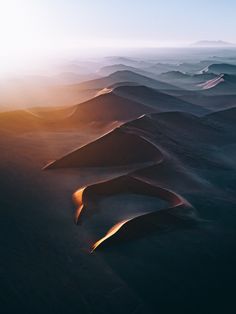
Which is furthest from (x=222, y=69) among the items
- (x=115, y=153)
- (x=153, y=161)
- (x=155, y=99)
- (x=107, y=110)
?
(x=153, y=161)

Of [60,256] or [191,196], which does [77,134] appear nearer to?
[191,196]

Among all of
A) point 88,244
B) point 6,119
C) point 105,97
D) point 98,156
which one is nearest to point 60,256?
point 88,244

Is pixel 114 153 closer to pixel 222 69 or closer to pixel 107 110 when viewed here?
pixel 107 110

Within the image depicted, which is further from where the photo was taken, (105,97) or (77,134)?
(105,97)

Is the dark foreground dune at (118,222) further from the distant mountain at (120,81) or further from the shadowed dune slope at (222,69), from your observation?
the shadowed dune slope at (222,69)

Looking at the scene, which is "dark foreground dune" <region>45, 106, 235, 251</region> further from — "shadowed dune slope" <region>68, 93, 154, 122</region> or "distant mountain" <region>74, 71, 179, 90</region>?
"distant mountain" <region>74, 71, 179, 90</region>

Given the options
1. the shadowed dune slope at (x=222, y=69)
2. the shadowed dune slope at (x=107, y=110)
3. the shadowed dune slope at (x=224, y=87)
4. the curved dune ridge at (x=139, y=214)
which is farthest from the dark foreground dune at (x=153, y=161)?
the shadowed dune slope at (x=222, y=69)
